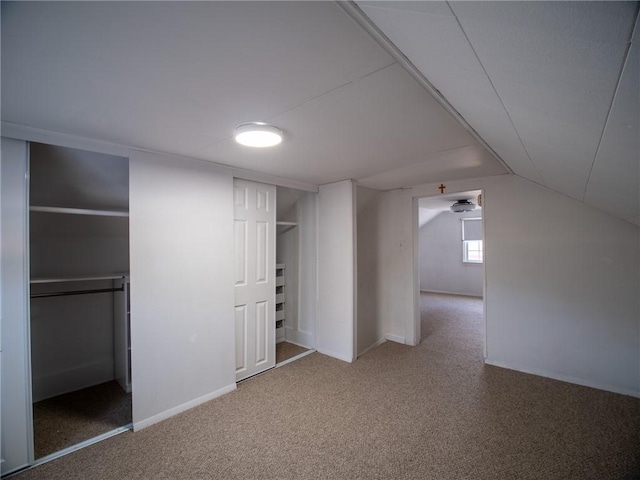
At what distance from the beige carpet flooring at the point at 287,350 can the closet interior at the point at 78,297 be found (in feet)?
4.89

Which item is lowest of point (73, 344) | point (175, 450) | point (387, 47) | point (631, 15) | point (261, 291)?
point (175, 450)

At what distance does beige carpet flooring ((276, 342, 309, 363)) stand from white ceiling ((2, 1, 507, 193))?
236 cm

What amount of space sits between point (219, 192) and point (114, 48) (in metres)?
1.56

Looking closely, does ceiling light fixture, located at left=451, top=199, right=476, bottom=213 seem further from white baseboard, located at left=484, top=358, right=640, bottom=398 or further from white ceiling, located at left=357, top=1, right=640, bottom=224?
white ceiling, located at left=357, top=1, right=640, bottom=224

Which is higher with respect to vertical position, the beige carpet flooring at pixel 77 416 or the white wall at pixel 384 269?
the white wall at pixel 384 269

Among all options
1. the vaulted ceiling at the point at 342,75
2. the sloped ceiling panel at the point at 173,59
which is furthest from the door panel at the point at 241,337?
the sloped ceiling panel at the point at 173,59

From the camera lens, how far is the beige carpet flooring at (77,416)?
1.92 metres

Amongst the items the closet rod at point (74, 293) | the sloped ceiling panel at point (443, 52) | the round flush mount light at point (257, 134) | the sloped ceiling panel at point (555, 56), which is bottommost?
the closet rod at point (74, 293)

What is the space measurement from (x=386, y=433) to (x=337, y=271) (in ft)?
5.42

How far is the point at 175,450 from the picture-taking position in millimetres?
1812

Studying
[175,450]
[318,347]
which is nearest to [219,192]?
[175,450]

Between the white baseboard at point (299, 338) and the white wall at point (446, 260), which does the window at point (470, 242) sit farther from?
the white baseboard at point (299, 338)

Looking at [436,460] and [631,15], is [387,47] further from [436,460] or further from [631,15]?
[436,460]

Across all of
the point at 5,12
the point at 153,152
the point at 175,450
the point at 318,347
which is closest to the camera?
the point at 5,12
